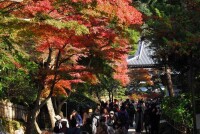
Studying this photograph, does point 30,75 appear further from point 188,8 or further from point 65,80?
point 188,8

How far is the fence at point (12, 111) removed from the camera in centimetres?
1852

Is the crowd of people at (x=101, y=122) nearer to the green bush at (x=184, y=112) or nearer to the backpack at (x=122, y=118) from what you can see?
the backpack at (x=122, y=118)

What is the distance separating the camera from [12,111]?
19.4m

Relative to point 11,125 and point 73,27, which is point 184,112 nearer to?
point 73,27

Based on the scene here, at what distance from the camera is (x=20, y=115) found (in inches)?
803

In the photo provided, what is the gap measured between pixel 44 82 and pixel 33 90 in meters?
2.62

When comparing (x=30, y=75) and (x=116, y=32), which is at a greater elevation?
(x=116, y=32)

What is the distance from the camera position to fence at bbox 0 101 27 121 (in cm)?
1852

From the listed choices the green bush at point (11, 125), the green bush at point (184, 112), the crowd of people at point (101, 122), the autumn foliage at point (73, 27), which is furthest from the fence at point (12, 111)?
the green bush at point (184, 112)

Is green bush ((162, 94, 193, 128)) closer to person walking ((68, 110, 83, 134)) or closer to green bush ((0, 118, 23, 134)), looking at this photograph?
person walking ((68, 110, 83, 134))

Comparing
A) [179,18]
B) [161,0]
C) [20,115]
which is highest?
[161,0]

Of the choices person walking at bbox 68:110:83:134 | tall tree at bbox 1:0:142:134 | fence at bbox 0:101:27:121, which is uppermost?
tall tree at bbox 1:0:142:134

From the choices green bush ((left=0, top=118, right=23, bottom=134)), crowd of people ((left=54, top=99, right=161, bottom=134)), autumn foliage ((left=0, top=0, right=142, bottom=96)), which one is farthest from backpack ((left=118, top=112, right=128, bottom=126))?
green bush ((left=0, top=118, right=23, bottom=134))

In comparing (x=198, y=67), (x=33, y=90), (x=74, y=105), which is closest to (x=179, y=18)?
(x=198, y=67)
